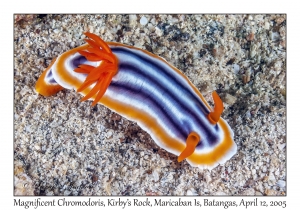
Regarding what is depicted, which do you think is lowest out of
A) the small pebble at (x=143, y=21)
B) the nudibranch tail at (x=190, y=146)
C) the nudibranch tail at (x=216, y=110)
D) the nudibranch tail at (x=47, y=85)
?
the nudibranch tail at (x=190, y=146)

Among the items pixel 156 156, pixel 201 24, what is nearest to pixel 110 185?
pixel 156 156

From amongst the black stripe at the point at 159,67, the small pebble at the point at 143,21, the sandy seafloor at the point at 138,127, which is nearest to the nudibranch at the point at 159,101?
the black stripe at the point at 159,67

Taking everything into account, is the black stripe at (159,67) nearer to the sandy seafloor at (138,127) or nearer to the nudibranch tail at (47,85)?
the sandy seafloor at (138,127)

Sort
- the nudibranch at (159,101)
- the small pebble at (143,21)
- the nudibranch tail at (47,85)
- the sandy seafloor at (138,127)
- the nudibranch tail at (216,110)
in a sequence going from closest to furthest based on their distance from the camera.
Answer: the nudibranch tail at (216,110), the nudibranch at (159,101), the sandy seafloor at (138,127), the nudibranch tail at (47,85), the small pebble at (143,21)

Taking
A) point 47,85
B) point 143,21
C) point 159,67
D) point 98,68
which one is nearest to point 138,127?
point 159,67

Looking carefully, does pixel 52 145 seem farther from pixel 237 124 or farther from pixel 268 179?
pixel 268 179

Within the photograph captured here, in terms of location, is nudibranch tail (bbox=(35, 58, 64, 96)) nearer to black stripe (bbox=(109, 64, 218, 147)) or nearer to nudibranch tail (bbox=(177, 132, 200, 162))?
black stripe (bbox=(109, 64, 218, 147))
